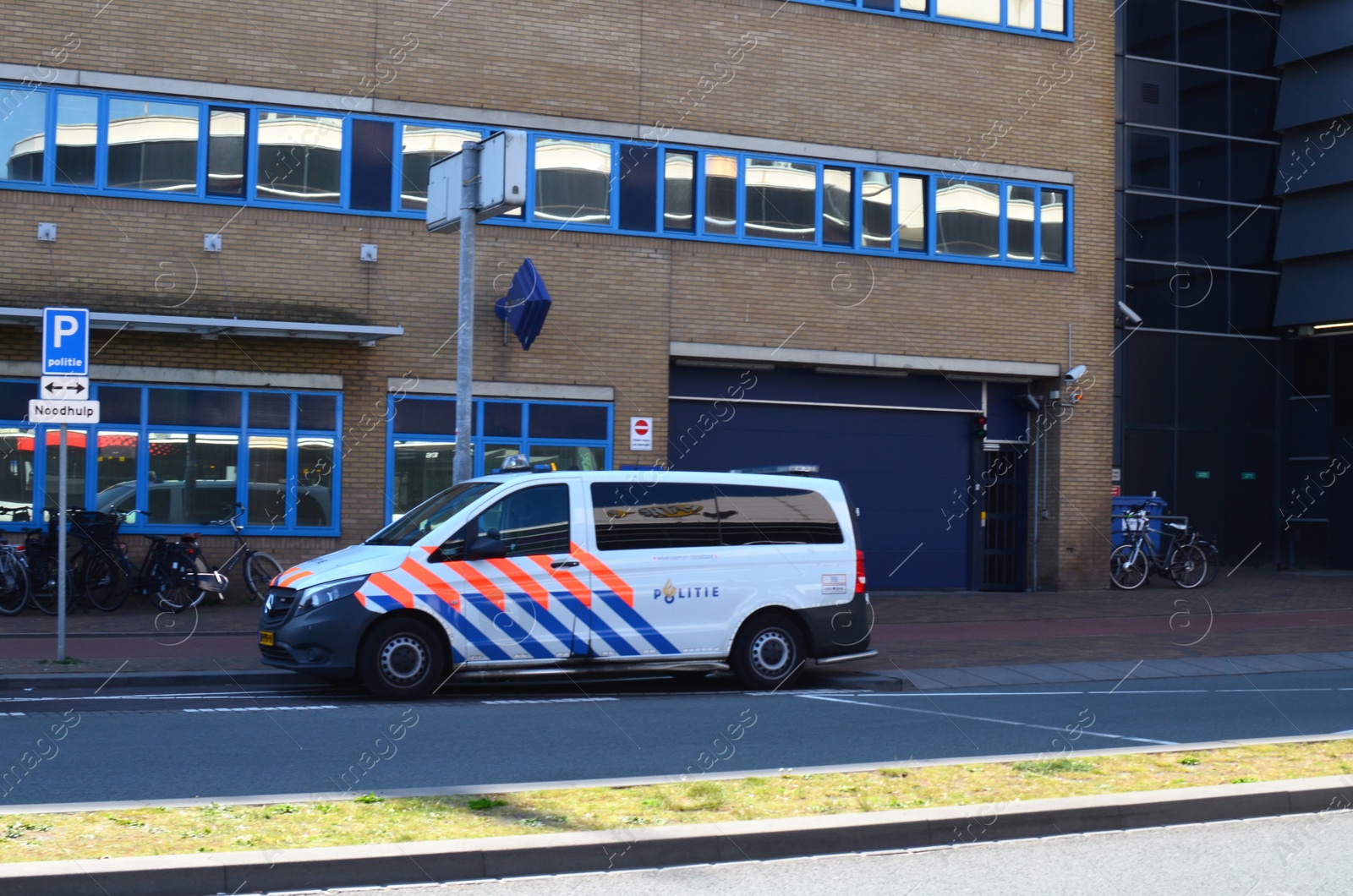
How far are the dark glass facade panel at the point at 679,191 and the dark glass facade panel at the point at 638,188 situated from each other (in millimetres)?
180

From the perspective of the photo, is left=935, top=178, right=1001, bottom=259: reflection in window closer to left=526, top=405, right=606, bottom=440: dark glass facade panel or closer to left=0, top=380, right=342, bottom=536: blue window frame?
left=526, top=405, right=606, bottom=440: dark glass facade panel

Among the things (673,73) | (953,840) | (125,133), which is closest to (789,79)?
(673,73)

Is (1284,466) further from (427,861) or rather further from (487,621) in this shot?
(427,861)

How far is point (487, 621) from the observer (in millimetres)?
11633

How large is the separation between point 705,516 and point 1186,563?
13467 mm

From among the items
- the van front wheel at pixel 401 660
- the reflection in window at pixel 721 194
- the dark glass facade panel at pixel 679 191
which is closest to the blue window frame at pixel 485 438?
the dark glass facade panel at pixel 679 191

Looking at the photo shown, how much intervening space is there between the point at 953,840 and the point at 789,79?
15.9 m

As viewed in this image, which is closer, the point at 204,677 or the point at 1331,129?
the point at 204,677

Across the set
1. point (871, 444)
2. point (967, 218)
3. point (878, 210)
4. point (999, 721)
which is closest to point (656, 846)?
point (999, 721)

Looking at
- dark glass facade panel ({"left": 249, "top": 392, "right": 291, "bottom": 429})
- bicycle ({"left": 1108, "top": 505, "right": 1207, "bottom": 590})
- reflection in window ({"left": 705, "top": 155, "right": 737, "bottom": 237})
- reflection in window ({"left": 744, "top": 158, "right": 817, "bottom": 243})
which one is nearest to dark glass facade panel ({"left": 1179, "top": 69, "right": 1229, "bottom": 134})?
bicycle ({"left": 1108, "top": 505, "right": 1207, "bottom": 590})

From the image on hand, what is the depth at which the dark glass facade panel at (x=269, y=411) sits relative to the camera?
18156mm

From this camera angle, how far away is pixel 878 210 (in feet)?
70.1

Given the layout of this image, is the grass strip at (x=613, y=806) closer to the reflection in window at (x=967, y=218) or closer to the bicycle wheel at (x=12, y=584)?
the bicycle wheel at (x=12, y=584)

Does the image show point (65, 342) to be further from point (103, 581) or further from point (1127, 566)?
point (1127, 566)
